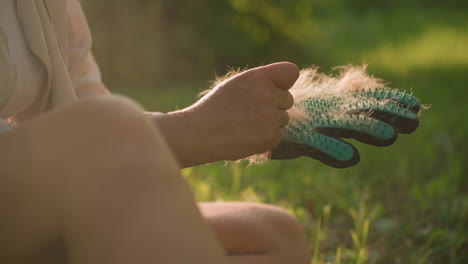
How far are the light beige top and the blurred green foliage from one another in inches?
16.0

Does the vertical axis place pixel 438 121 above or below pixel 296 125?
below

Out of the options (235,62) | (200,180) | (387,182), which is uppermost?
(387,182)

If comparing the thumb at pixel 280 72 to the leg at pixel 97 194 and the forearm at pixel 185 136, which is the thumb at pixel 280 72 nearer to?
the forearm at pixel 185 136

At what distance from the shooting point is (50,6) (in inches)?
43.9

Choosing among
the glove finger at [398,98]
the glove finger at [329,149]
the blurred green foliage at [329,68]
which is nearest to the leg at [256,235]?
the blurred green foliage at [329,68]

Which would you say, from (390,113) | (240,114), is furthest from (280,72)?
(390,113)

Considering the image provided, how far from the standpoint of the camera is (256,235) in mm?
1181

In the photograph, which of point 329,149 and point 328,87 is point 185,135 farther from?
point 328,87

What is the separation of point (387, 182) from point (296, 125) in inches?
57.6

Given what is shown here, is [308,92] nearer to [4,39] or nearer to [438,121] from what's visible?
[4,39]

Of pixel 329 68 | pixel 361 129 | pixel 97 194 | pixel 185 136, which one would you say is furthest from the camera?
pixel 329 68

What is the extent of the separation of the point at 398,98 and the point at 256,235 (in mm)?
409

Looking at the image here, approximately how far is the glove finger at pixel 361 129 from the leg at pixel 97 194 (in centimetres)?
49

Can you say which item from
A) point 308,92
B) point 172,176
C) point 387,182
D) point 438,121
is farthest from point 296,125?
point 438,121
